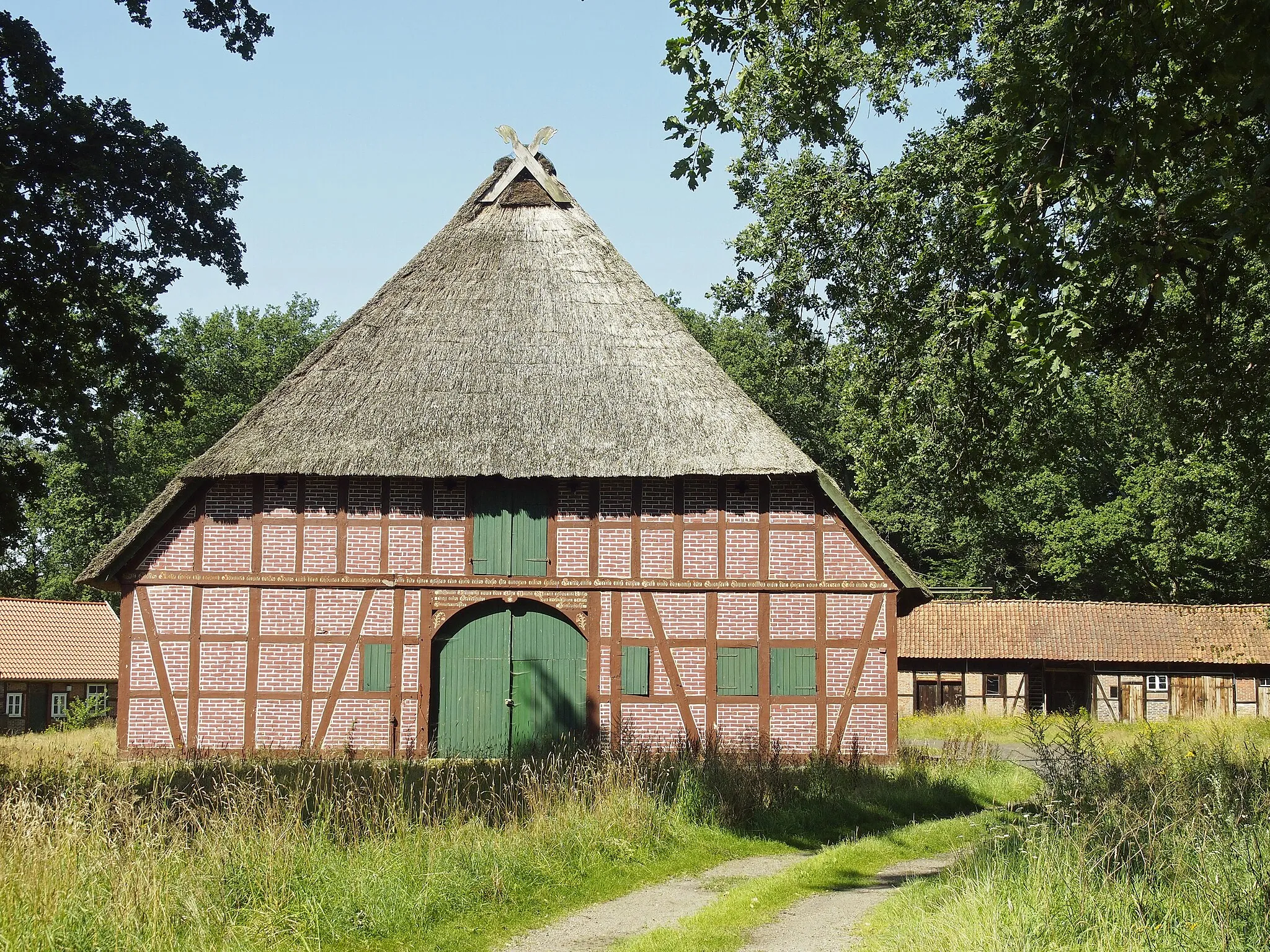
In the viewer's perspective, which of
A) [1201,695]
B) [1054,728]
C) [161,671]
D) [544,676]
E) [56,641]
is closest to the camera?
[161,671]

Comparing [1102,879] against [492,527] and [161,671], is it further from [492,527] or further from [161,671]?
[161,671]

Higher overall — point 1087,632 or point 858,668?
point 858,668

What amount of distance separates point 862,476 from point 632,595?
4191mm

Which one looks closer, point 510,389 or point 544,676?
point 544,676

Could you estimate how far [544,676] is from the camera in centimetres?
1672

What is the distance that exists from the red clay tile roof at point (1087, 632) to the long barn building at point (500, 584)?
1484 centimetres

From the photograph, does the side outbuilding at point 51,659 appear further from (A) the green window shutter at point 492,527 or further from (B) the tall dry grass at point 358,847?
(B) the tall dry grass at point 358,847

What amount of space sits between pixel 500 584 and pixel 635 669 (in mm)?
2223

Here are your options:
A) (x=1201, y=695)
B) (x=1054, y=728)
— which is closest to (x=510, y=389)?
(x=1054, y=728)

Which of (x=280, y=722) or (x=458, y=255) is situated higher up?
(x=458, y=255)

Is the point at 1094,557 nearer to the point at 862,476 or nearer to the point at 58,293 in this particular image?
the point at 862,476

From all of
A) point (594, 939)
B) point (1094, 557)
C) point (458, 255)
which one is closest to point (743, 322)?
point (1094, 557)

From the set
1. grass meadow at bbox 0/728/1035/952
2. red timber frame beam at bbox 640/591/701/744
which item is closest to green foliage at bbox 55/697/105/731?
red timber frame beam at bbox 640/591/701/744

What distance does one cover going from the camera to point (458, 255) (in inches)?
763
